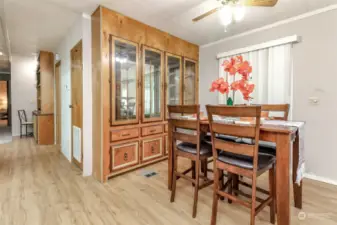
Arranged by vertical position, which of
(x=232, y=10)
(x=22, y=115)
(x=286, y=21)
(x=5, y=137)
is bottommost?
(x=5, y=137)

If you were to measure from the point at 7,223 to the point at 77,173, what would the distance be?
116 cm

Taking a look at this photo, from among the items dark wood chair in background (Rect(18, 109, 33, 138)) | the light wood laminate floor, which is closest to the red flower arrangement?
the light wood laminate floor

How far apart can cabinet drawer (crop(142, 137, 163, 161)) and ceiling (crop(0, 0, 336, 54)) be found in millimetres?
1983

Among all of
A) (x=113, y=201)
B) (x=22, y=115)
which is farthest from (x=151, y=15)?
(x=22, y=115)

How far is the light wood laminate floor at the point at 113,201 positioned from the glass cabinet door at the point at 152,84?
0.97m

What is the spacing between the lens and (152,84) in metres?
3.25

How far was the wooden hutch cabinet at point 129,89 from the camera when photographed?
2.52 metres

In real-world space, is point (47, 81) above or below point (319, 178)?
above

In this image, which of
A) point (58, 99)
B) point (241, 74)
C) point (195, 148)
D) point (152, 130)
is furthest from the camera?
point (58, 99)

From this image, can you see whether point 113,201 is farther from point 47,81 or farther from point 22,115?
point 22,115

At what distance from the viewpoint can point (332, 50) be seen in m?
2.50

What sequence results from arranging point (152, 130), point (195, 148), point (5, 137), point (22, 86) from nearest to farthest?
point (195, 148)
point (152, 130)
point (5, 137)
point (22, 86)

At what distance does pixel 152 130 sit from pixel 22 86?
5.24 metres

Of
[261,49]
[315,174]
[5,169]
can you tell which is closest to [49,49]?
[5,169]
